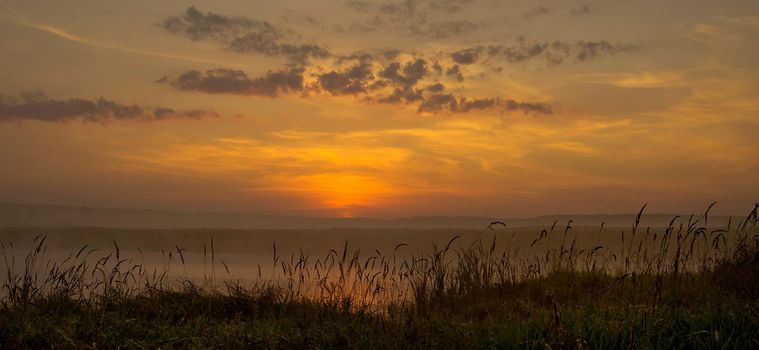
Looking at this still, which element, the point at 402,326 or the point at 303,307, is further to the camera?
the point at 303,307

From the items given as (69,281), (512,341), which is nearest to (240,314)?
(69,281)

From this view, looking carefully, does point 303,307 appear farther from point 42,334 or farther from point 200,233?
point 200,233

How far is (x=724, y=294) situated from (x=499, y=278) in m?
3.83

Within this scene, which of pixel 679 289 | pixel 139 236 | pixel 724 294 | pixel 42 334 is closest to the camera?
pixel 42 334

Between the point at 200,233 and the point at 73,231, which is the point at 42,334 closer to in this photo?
the point at 200,233

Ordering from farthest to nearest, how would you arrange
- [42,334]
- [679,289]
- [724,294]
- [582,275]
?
1. [582,275]
2. [679,289]
3. [724,294]
4. [42,334]

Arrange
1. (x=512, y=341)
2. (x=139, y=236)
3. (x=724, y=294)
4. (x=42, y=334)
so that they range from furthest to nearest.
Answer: (x=139, y=236), (x=724, y=294), (x=42, y=334), (x=512, y=341)

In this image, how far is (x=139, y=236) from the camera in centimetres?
3734

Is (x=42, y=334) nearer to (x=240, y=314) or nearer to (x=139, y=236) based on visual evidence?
(x=240, y=314)

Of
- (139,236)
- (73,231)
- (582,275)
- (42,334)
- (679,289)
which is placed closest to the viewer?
(42,334)

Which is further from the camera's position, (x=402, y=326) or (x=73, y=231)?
(x=73, y=231)

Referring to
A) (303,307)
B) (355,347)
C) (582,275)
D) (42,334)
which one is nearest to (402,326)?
(355,347)

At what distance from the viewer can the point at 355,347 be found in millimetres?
7301

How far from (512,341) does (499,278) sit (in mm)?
5927
